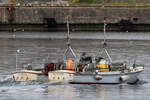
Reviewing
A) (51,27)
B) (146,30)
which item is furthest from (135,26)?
(51,27)

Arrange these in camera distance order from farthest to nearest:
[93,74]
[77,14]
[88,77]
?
[77,14] → [88,77] → [93,74]

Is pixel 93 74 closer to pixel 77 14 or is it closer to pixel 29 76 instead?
pixel 29 76

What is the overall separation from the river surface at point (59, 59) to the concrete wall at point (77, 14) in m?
14.8

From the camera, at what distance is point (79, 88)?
44.4m

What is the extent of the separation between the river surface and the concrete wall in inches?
582

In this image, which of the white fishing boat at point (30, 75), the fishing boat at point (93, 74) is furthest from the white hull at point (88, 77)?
the white fishing boat at point (30, 75)

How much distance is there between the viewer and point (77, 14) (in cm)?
11694

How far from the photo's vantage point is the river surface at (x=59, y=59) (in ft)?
137

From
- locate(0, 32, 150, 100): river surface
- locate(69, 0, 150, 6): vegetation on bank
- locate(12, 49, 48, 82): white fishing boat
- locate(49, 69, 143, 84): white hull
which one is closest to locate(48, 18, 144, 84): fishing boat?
locate(49, 69, 143, 84): white hull

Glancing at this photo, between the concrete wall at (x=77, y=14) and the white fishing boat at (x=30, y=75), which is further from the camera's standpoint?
the concrete wall at (x=77, y=14)

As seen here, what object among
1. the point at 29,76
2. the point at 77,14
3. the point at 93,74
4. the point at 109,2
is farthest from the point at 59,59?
the point at 109,2

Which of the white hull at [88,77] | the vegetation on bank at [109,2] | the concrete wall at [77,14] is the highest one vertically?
the vegetation on bank at [109,2]

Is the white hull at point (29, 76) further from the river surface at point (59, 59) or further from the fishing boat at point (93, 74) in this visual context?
the fishing boat at point (93, 74)

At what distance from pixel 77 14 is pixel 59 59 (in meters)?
58.7
